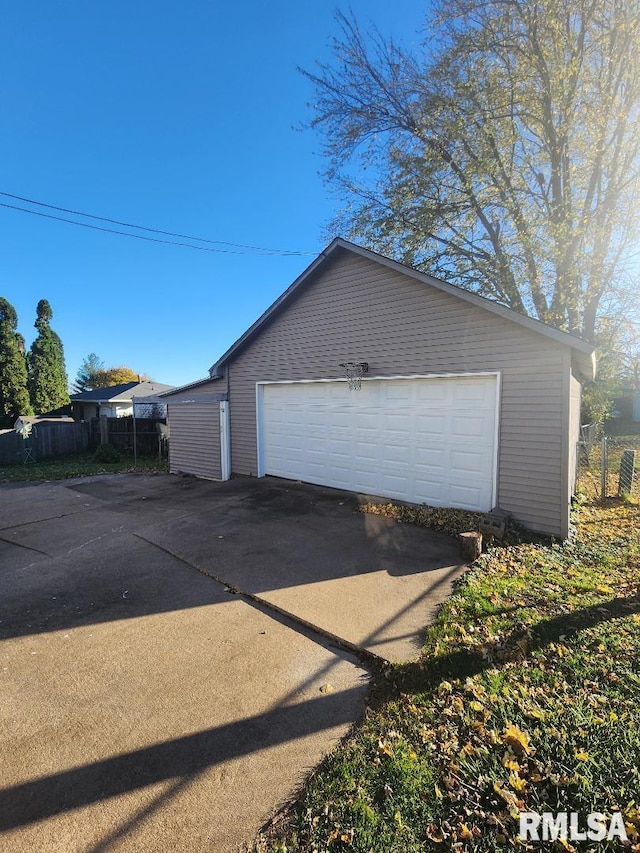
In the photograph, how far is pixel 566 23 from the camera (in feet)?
30.9

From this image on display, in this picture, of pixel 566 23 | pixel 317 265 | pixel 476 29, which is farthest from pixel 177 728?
pixel 566 23

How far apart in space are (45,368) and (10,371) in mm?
2871

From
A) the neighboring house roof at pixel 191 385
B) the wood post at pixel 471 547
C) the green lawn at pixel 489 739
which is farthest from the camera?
the neighboring house roof at pixel 191 385

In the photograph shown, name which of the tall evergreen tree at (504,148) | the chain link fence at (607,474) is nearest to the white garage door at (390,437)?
the chain link fence at (607,474)

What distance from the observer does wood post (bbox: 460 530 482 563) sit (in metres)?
5.00

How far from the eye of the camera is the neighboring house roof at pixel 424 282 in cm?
551

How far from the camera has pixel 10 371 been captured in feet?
61.1

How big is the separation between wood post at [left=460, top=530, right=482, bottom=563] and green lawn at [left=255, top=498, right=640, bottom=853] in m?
1.14

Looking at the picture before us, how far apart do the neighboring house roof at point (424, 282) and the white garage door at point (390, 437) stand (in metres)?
1.06

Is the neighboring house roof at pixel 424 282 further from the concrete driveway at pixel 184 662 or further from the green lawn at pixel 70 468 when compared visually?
the green lawn at pixel 70 468

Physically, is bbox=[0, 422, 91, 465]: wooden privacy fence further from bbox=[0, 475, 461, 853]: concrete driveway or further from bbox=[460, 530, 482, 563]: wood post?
bbox=[460, 530, 482, 563]: wood post

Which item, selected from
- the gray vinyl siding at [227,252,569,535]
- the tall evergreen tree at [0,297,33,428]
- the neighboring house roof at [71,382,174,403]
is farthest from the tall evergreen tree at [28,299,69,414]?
the gray vinyl siding at [227,252,569,535]

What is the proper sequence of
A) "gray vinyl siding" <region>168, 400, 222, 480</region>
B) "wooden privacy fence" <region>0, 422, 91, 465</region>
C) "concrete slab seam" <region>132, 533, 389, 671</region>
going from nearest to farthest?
→ "concrete slab seam" <region>132, 533, 389, 671</region>
"gray vinyl siding" <region>168, 400, 222, 480</region>
"wooden privacy fence" <region>0, 422, 91, 465</region>

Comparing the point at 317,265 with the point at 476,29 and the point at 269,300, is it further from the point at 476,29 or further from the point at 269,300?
the point at 476,29
